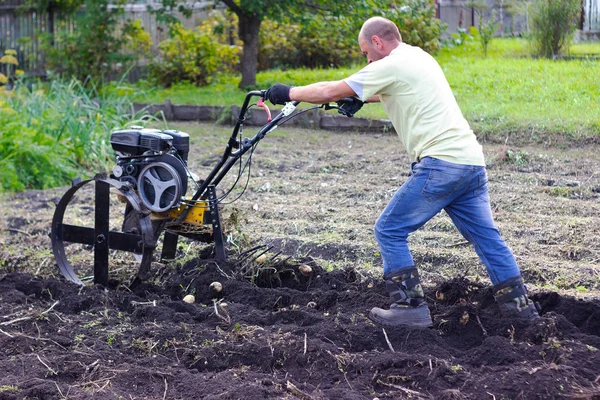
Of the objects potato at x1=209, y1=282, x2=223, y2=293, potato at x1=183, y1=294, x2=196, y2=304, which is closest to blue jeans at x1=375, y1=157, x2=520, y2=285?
potato at x1=209, y1=282, x2=223, y2=293

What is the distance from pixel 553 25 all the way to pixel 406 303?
12.2 m

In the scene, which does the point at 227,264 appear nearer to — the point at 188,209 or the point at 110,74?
the point at 188,209

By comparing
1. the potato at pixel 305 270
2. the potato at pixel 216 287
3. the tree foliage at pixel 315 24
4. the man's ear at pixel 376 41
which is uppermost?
the tree foliage at pixel 315 24

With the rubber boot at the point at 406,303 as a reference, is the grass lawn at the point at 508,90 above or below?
above

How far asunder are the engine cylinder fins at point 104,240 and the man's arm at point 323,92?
1509mm

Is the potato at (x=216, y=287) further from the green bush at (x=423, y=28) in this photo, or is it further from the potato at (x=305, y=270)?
the green bush at (x=423, y=28)

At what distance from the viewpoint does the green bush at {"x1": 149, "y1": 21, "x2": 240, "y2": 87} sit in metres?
16.4

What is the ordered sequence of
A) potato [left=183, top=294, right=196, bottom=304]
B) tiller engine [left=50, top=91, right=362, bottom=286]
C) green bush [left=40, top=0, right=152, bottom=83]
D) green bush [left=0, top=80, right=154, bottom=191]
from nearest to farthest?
1. potato [left=183, top=294, right=196, bottom=304]
2. tiller engine [left=50, top=91, right=362, bottom=286]
3. green bush [left=0, top=80, right=154, bottom=191]
4. green bush [left=40, top=0, right=152, bottom=83]

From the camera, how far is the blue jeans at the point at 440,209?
15.4ft

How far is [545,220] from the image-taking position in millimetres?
6996

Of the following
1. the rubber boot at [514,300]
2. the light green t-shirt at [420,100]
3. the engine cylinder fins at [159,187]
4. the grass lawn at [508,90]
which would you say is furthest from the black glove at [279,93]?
the grass lawn at [508,90]

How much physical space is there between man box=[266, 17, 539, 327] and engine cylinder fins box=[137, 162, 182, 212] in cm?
122

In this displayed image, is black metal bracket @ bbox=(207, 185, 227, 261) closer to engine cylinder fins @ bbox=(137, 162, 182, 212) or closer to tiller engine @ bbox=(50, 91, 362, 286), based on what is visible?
tiller engine @ bbox=(50, 91, 362, 286)

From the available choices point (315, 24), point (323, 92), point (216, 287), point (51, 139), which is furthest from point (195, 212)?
Result: point (315, 24)
